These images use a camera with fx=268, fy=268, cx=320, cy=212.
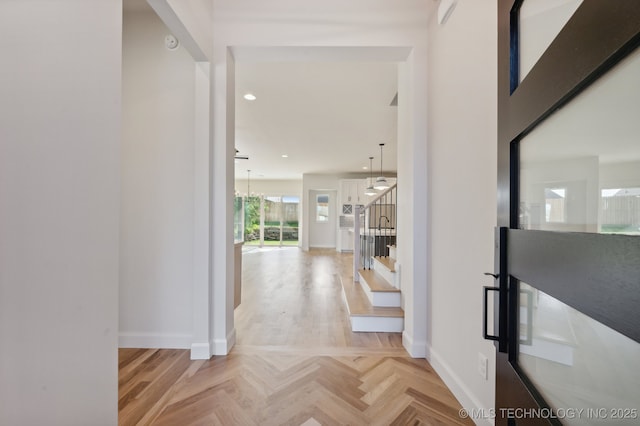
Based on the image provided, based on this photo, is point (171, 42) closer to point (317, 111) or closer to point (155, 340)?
point (317, 111)

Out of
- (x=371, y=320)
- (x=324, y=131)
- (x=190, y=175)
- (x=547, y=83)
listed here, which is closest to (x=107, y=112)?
(x=190, y=175)

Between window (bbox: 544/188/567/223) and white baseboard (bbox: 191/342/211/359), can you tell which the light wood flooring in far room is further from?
window (bbox: 544/188/567/223)

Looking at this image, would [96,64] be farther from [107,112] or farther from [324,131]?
[324,131]

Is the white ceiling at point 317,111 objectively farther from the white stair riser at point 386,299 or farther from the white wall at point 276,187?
the white wall at point 276,187

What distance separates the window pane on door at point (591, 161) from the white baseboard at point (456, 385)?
1175 millimetres

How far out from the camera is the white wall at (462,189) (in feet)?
4.47

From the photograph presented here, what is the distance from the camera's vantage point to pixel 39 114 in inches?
33.7

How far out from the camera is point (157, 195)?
2328 mm

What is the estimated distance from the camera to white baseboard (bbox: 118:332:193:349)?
90.4 inches

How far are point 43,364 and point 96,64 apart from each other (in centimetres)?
108

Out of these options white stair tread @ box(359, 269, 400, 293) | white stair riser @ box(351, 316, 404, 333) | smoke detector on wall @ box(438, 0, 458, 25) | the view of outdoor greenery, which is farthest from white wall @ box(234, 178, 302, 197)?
smoke detector on wall @ box(438, 0, 458, 25)

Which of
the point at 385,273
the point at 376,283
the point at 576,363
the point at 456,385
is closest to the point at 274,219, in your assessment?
the point at 385,273

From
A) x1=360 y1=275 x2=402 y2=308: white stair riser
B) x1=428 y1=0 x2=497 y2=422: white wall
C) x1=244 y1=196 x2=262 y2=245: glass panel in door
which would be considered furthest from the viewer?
x1=244 y1=196 x2=262 y2=245: glass panel in door

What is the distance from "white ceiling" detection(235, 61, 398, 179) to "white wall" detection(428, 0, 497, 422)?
130 cm
